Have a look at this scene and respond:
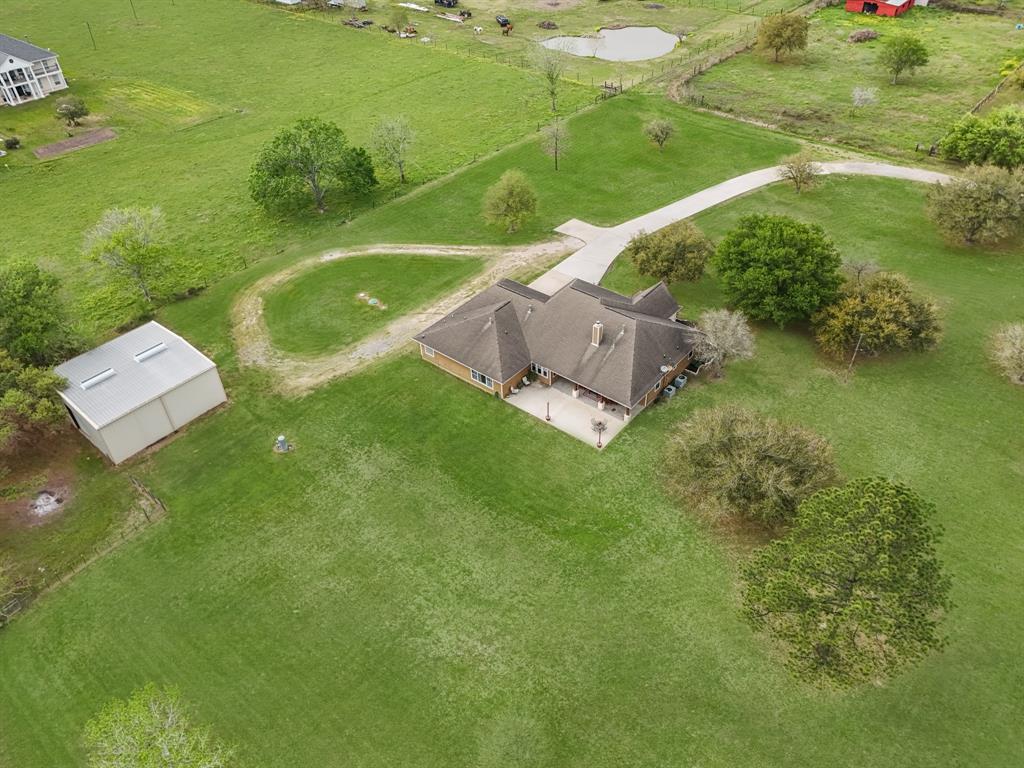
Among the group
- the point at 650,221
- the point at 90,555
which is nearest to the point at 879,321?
the point at 650,221

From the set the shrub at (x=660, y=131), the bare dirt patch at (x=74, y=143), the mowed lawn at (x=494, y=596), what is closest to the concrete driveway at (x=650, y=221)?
the shrub at (x=660, y=131)

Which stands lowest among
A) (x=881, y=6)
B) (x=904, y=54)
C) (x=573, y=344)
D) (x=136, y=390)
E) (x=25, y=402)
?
(x=573, y=344)

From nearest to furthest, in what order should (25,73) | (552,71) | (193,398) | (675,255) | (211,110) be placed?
1. (193,398)
2. (675,255)
3. (552,71)
4. (211,110)
5. (25,73)

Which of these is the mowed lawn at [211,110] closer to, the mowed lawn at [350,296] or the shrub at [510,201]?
the mowed lawn at [350,296]

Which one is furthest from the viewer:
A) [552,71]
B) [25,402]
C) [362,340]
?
[552,71]

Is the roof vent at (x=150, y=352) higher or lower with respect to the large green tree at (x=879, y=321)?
higher

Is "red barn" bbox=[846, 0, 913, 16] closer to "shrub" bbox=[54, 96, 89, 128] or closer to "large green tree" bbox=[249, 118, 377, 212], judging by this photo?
"large green tree" bbox=[249, 118, 377, 212]

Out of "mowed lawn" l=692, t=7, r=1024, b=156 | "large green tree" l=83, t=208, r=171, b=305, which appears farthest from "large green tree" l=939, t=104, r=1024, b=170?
"large green tree" l=83, t=208, r=171, b=305

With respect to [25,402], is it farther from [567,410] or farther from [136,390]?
[567,410]
